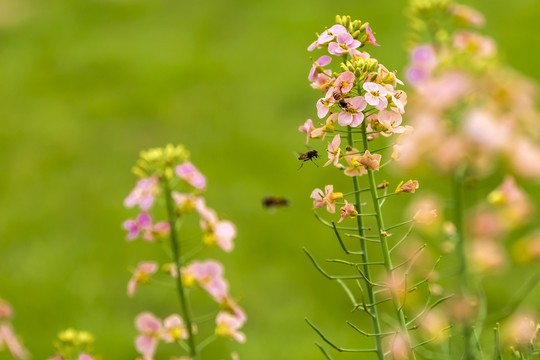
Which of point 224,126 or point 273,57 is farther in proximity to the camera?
point 273,57

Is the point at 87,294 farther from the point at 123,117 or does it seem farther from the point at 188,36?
the point at 188,36

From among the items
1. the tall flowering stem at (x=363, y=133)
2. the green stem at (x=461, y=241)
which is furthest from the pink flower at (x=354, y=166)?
the green stem at (x=461, y=241)

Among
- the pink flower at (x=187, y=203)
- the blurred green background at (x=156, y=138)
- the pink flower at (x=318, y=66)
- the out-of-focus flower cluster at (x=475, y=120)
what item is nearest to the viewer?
the out-of-focus flower cluster at (x=475, y=120)

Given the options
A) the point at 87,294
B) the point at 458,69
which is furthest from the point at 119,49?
the point at 458,69

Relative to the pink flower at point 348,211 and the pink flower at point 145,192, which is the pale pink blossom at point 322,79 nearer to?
the pink flower at point 348,211

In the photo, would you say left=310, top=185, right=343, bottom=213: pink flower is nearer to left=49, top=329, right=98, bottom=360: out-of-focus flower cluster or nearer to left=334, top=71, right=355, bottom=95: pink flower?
left=334, top=71, right=355, bottom=95: pink flower

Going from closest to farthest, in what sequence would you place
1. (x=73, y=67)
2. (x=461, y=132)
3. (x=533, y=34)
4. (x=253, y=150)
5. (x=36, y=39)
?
(x=461, y=132), (x=253, y=150), (x=533, y=34), (x=73, y=67), (x=36, y=39)

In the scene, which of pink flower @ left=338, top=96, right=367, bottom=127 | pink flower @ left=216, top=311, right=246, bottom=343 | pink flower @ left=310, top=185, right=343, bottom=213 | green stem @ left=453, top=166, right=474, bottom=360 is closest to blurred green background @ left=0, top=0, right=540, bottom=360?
pink flower @ left=216, top=311, right=246, bottom=343
